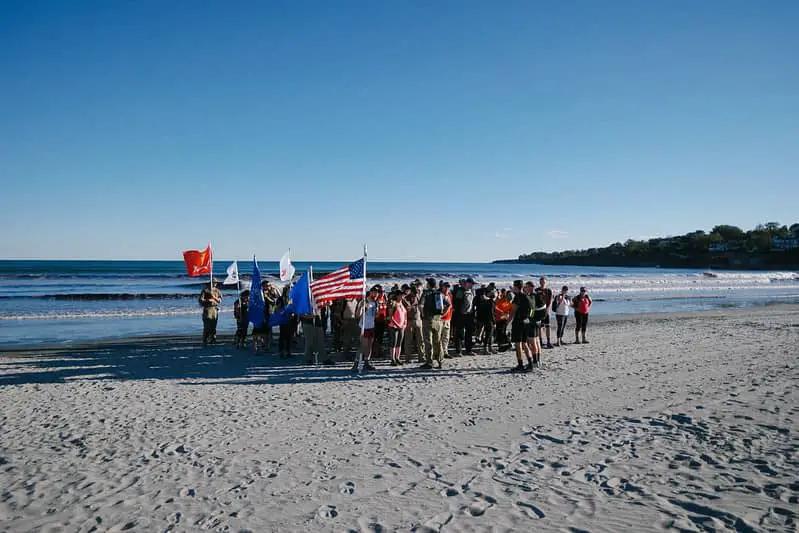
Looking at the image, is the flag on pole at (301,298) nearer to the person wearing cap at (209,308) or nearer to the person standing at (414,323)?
the person standing at (414,323)

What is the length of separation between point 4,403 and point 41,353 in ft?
20.8

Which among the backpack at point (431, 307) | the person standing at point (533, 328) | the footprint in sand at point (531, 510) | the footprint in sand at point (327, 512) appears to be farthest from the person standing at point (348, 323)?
the footprint in sand at point (531, 510)

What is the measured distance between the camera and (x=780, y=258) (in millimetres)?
108062

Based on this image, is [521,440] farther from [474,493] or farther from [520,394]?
[520,394]

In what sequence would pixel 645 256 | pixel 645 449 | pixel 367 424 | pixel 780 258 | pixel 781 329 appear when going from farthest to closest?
1. pixel 645 256
2. pixel 780 258
3. pixel 781 329
4. pixel 367 424
5. pixel 645 449

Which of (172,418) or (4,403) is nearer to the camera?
(172,418)

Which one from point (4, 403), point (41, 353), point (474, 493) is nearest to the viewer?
point (474, 493)

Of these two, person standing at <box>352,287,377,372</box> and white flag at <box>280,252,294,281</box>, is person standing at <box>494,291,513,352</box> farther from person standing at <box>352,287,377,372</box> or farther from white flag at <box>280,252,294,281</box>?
white flag at <box>280,252,294,281</box>

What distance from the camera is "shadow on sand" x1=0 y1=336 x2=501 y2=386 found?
1056 cm

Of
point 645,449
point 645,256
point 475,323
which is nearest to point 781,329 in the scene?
point 475,323

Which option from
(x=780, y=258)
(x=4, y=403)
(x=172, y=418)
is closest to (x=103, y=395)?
(x=4, y=403)

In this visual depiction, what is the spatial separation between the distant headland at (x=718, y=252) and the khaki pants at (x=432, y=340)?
378 feet

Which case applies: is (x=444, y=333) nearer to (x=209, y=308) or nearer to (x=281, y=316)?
(x=281, y=316)

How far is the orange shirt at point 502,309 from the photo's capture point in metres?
13.5
